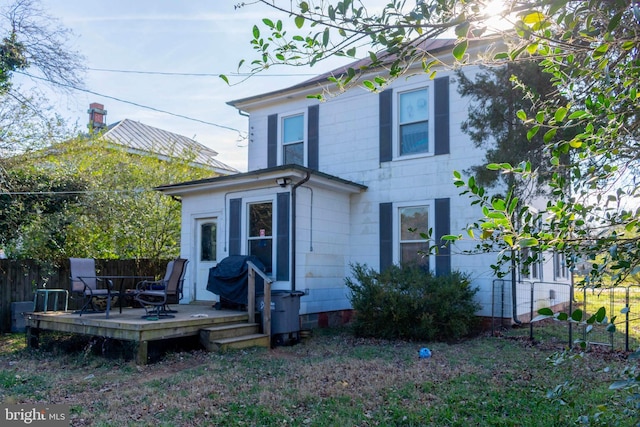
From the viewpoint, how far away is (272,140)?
1213 centimetres

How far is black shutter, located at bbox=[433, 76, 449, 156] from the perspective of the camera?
32.0ft

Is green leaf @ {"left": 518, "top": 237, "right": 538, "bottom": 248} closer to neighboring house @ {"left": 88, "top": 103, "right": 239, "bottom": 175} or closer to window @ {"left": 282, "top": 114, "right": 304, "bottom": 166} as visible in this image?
window @ {"left": 282, "top": 114, "right": 304, "bottom": 166}

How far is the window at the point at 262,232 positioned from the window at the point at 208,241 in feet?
4.02

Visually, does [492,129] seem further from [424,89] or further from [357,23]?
[357,23]

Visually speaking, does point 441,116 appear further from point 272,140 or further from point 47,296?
point 47,296

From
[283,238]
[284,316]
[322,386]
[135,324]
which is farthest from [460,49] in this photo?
[283,238]

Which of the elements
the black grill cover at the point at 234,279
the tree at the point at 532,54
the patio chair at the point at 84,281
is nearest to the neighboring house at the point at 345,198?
the black grill cover at the point at 234,279

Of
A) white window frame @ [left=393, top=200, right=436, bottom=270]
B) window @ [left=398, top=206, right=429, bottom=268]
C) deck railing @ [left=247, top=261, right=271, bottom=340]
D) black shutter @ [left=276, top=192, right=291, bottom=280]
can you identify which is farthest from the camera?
window @ [left=398, top=206, right=429, bottom=268]

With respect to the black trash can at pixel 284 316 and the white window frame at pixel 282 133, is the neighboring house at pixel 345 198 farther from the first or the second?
the black trash can at pixel 284 316

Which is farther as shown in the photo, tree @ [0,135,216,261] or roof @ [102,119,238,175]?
roof @ [102,119,238,175]

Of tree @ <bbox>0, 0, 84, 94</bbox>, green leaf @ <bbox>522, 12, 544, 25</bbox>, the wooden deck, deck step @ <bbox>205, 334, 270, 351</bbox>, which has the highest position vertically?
tree @ <bbox>0, 0, 84, 94</bbox>

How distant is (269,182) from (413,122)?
3382mm

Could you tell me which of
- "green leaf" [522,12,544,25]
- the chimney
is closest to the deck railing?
"green leaf" [522,12,544,25]

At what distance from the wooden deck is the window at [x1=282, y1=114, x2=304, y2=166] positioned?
4459mm
